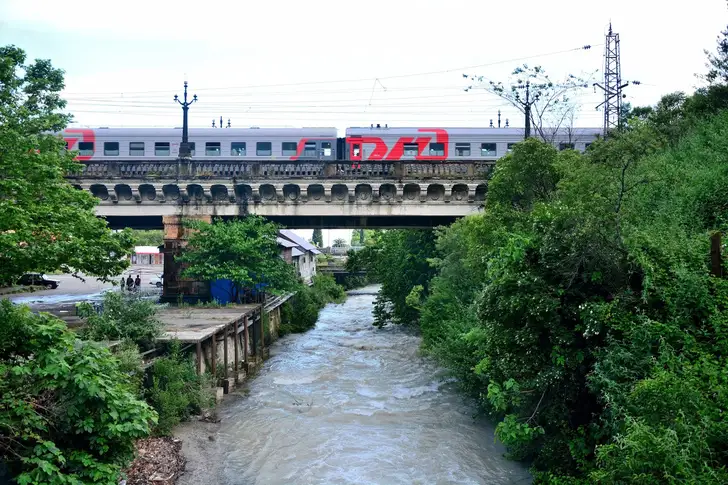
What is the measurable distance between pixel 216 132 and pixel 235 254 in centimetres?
775

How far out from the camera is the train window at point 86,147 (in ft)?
104

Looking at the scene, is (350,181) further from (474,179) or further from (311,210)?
(474,179)

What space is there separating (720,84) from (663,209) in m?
10.5

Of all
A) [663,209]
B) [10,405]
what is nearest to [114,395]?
[10,405]

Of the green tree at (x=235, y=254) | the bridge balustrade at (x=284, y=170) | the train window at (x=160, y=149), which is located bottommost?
the green tree at (x=235, y=254)

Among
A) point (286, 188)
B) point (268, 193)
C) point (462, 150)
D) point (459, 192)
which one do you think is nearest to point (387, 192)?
point (459, 192)

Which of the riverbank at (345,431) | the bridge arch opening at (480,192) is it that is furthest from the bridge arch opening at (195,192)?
the bridge arch opening at (480,192)

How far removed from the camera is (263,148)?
31.6m

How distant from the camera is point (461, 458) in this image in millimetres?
14445

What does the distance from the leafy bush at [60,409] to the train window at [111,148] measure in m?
23.0

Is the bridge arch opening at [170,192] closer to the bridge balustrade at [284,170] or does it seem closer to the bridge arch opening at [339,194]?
the bridge balustrade at [284,170]

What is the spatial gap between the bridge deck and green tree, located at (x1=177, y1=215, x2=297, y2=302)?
1492 mm

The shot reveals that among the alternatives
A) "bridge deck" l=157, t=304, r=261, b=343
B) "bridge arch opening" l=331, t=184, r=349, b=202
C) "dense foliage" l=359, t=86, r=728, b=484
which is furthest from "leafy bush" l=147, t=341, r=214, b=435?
"bridge arch opening" l=331, t=184, r=349, b=202

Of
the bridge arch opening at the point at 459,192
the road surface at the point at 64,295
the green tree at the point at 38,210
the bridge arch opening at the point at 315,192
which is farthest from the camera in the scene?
the road surface at the point at 64,295
